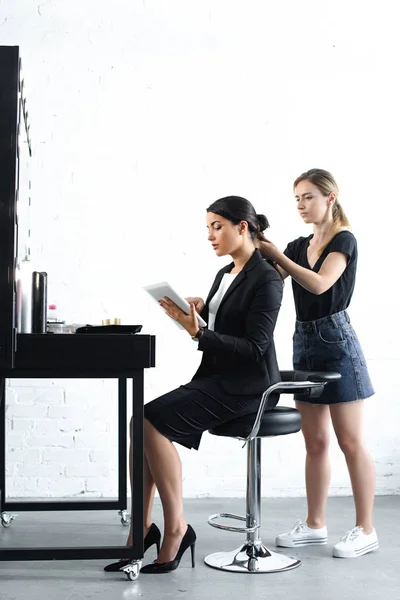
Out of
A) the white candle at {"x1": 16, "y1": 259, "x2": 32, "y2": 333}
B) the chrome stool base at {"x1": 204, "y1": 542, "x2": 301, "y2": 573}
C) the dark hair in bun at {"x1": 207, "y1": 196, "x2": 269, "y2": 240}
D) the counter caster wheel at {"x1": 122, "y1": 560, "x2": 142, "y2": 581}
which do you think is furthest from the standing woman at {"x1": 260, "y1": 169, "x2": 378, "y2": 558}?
the white candle at {"x1": 16, "y1": 259, "x2": 32, "y2": 333}

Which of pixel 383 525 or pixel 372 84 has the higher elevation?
pixel 372 84

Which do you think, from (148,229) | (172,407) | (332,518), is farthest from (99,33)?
(332,518)

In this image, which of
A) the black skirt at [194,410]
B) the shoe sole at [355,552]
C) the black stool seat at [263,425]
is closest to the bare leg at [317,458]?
the shoe sole at [355,552]

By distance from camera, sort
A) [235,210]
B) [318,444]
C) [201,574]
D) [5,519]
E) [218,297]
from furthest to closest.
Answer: [5,519], [318,444], [218,297], [235,210], [201,574]

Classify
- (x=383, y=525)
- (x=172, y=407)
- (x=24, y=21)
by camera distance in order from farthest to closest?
(x=24, y=21) → (x=383, y=525) → (x=172, y=407)

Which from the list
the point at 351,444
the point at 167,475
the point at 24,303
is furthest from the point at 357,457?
the point at 24,303

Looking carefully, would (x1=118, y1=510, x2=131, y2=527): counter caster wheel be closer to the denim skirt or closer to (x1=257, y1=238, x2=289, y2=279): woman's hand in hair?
the denim skirt

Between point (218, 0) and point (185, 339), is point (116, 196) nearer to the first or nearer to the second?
point (185, 339)

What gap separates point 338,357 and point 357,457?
1.35 ft

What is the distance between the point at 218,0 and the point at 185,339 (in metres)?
1.95

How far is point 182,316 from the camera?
9.16ft

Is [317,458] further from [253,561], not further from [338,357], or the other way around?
[253,561]

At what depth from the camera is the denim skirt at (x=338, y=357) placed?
10.4 feet

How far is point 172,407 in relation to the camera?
278 cm
